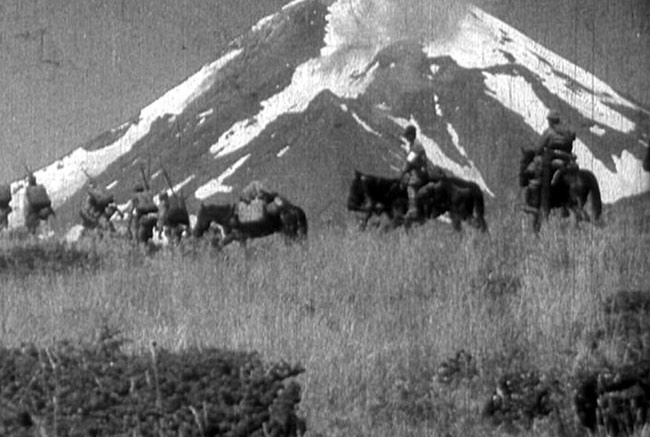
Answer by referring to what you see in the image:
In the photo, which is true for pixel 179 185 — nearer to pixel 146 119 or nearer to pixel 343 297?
pixel 146 119

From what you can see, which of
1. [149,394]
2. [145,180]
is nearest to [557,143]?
[145,180]

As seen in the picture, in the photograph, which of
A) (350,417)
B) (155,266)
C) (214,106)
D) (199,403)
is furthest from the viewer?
(155,266)

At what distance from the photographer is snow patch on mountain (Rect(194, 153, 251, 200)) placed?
12.8 m

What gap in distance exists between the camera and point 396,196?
15406 mm

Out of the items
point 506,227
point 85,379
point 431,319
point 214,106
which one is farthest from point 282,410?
point 506,227

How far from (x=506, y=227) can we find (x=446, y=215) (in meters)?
1.99

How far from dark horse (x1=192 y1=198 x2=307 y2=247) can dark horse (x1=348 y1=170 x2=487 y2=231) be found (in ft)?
2.96

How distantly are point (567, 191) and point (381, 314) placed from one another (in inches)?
188

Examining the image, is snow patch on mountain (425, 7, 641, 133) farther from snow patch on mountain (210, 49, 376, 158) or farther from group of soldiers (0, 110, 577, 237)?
group of soldiers (0, 110, 577, 237)

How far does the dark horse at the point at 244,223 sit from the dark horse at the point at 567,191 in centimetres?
215

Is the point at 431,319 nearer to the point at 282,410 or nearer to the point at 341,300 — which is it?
the point at 341,300

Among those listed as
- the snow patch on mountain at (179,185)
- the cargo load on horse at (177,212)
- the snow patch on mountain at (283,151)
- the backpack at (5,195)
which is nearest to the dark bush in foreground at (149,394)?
the snow patch on mountain at (283,151)

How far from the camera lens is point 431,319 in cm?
950

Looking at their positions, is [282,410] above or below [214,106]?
below
